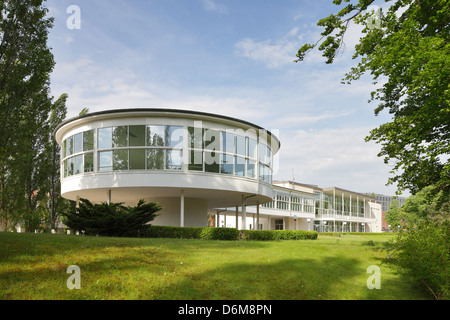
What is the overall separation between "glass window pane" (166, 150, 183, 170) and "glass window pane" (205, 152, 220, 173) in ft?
5.81

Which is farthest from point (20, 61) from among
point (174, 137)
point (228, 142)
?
point (228, 142)

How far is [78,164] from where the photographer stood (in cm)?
2353

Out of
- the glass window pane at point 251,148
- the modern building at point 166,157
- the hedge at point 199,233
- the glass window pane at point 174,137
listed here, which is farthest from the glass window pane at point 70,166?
the glass window pane at point 251,148

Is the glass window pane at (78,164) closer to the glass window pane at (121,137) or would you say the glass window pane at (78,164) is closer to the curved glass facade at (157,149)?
the curved glass facade at (157,149)

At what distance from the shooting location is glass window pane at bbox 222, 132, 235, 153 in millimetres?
23219

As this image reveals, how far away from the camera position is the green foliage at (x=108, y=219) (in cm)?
1761

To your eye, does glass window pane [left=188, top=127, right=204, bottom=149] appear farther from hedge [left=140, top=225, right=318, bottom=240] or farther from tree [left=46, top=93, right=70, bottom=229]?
tree [left=46, top=93, right=70, bottom=229]

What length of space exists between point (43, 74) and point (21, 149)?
700 cm

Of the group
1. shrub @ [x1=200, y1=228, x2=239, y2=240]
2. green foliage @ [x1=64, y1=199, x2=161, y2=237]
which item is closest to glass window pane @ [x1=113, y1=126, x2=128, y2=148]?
green foliage @ [x1=64, y1=199, x2=161, y2=237]

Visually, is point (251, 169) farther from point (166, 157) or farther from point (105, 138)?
point (105, 138)

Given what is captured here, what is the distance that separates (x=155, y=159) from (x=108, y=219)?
5303 millimetres
